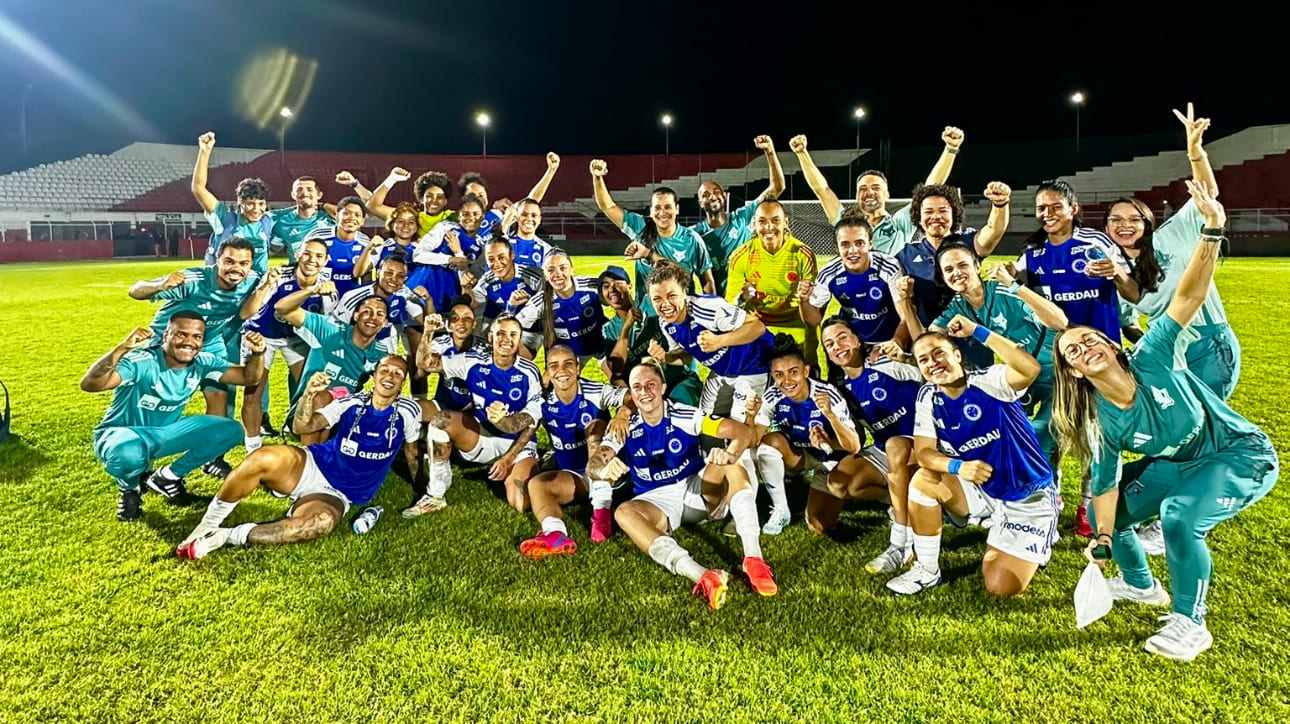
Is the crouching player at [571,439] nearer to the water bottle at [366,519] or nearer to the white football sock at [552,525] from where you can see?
the white football sock at [552,525]

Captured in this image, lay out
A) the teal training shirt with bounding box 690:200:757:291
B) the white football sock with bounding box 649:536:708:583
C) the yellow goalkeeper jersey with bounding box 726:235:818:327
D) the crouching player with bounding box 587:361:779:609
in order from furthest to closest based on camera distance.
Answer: the teal training shirt with bounding box 690:200:757:291
the yellow goalkeeper jersey with bounding box 726:235:818:327
the crouching player with bounding box 587:361:779:609
the white football sock with bounding box 649:536:708:583

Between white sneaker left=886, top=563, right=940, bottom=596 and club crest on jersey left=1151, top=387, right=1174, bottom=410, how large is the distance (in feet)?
4.08

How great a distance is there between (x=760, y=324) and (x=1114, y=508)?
90.6 inches

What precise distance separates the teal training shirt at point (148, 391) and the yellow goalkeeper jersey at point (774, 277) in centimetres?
403

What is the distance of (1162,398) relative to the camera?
9.91ft

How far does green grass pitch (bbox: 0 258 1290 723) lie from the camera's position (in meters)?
2.67

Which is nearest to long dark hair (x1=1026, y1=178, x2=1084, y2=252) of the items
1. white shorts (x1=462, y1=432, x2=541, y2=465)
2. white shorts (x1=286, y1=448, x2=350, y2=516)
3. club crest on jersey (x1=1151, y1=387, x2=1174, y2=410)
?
club crest on jersey (x1=1151, y1=387, x2=1174, y2=410)

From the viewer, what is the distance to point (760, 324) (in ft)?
15.8

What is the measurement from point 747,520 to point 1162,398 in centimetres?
195

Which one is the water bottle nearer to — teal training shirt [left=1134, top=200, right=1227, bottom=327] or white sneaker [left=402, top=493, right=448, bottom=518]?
white sneaker [left=402, top=493, right=448, bottom=518]

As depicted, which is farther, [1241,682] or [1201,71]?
[1201,71]

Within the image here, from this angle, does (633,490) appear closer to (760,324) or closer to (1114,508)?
(760,324)

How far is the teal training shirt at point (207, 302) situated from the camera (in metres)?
5.25

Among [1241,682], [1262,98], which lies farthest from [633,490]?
[1262,98]
